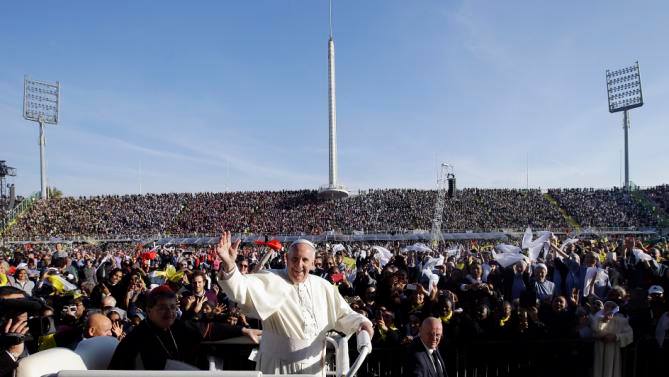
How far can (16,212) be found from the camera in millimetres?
56281

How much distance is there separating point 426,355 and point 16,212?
6264 centimetres

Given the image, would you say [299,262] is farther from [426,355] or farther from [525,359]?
[525,359]

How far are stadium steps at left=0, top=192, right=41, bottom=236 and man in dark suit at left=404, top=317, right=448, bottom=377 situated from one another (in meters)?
56.9

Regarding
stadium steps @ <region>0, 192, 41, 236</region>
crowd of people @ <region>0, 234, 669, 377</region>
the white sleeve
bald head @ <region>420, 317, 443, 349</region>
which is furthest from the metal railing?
stadium steps @ <region>0, 192, 41, 236</region>

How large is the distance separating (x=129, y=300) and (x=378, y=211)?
46729 millimetres

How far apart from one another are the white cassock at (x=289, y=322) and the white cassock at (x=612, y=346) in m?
3.70

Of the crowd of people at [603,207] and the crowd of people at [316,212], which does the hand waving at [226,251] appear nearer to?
the crowd of people at [316,212]

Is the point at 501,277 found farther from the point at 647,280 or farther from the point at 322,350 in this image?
the point at 322,350

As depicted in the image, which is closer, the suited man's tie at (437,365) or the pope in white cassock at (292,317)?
the pope in white cassock at (292,317)

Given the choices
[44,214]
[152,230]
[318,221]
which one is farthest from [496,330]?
[44,214]

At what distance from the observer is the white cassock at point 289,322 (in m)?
3.57

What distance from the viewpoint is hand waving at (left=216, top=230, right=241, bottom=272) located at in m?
3.12

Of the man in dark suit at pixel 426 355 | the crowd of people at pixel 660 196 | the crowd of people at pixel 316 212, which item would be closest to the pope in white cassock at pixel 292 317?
the man in dark suit at pixel 426 355

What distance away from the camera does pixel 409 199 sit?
55000 mm
